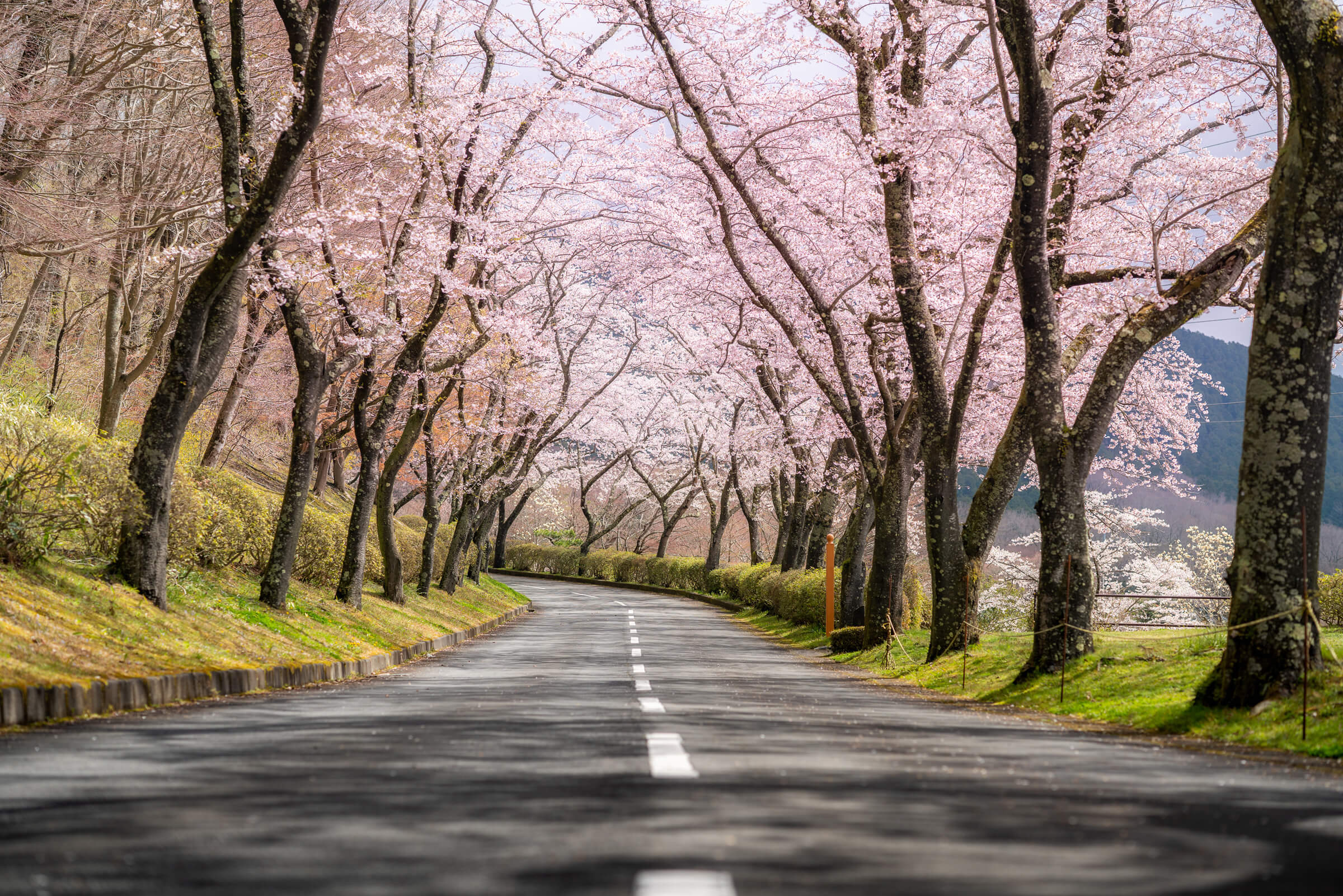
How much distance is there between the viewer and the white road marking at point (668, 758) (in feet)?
18.2

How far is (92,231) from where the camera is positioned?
1845 cm

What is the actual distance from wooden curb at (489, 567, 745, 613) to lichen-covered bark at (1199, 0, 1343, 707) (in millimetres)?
29932

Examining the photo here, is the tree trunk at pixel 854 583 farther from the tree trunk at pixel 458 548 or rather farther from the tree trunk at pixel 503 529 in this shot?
the tree trunk at pixel 503 529

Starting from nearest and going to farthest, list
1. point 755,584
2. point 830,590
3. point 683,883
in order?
point 683,883 → point 830,590 → point 755,584

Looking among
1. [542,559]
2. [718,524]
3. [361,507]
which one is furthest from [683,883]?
[542,559]

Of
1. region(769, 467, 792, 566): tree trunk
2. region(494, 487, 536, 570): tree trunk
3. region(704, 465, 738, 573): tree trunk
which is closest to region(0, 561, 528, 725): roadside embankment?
region(769, 467, 792, 566): tree trunk

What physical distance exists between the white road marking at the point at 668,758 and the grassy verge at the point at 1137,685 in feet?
14.3

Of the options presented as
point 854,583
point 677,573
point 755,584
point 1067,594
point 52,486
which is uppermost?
point 52,486

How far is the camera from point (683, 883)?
324 centimetres

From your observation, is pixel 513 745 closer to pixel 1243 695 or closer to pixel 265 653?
pixel 1243 695

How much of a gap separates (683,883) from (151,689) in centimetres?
764

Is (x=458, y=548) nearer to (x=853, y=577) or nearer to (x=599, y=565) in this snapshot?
(x=853, y=577)

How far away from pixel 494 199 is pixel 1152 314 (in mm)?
15773

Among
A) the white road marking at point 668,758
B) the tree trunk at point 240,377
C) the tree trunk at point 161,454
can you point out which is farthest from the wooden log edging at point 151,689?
the tree trunk at point 240,377
